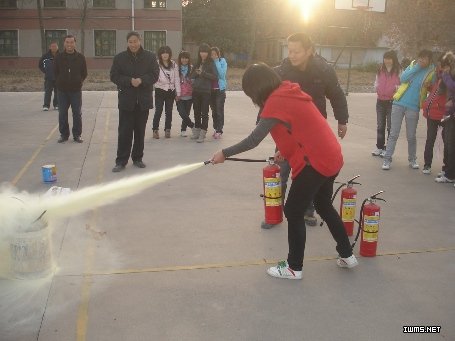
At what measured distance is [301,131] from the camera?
369 centimetres

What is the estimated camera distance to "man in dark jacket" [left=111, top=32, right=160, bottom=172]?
7449mm

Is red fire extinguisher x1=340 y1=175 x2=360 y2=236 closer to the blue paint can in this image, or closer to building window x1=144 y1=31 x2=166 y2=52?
the blue paint can

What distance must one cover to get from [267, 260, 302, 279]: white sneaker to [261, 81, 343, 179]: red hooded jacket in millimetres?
842

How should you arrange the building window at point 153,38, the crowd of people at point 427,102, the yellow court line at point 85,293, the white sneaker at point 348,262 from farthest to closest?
the building window at point 153,38, the crowd of people at point 427,102, the white sneaker at point 348,262, the yellow court line at point 85,293

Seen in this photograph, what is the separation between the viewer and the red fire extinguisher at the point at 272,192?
491 centimetres

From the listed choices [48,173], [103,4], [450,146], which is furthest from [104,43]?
[450,146]

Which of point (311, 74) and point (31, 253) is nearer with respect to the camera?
point (31, 253)

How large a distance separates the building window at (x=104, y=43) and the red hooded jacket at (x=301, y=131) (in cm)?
3874

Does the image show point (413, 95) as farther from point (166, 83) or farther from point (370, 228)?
point (166, 83)

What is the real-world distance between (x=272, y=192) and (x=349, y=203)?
0.77 m

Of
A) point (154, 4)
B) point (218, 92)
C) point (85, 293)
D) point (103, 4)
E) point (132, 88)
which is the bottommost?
point (85, 293)

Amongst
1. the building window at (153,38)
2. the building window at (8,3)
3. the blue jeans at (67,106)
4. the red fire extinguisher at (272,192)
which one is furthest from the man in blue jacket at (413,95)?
the building window at (8,3)

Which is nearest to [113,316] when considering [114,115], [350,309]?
[350,309]

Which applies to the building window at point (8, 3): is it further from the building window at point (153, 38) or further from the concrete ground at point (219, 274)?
the concrete ground at point (219, 274)
